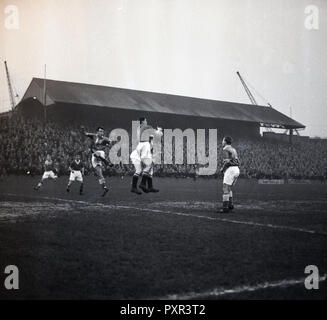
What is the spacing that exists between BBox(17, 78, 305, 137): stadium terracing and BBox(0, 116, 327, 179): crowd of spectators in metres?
2.33

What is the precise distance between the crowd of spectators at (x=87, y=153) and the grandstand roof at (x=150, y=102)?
308cm

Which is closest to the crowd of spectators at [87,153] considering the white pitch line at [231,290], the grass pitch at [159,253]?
the grass pitch at [159,253]

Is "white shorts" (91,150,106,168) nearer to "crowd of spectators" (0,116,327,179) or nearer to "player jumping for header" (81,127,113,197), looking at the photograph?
"player jumping for header" (81,127,113,197)

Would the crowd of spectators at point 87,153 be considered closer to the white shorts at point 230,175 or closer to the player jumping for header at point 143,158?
the player jumping for header at point 143,158

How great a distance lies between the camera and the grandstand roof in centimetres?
3250

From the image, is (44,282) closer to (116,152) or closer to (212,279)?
(212,279)

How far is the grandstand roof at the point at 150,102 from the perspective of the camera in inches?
1280

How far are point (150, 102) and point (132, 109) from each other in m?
3.47

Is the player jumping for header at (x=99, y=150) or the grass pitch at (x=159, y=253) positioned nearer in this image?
the grass pitch at (x=159, y=253)

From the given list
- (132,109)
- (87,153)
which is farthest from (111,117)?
(87,153)

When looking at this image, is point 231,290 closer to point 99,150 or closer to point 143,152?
point 143,152

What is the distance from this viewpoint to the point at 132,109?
34.1m

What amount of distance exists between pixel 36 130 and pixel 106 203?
48.4ft

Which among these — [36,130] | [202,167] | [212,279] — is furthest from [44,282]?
[202,167]
